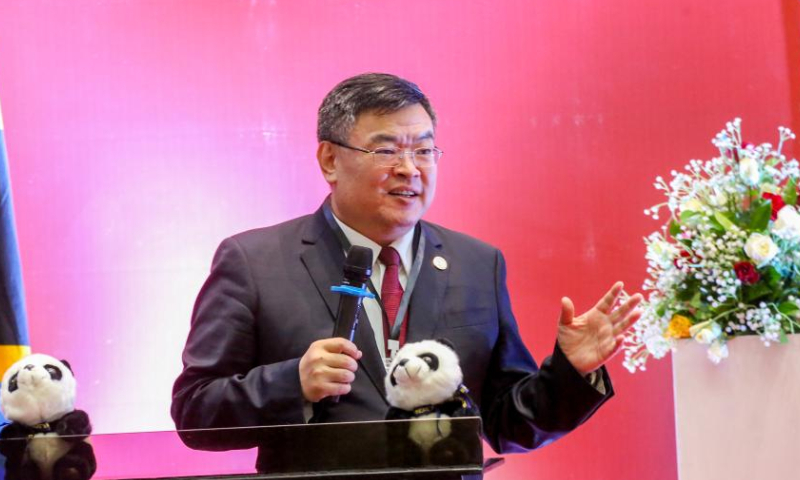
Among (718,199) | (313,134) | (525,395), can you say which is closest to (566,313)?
(525,395)

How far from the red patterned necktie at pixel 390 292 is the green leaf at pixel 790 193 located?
1.01 metres

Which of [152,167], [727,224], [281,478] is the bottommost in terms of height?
[281,478]

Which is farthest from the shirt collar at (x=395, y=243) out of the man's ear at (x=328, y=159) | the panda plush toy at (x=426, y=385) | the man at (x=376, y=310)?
the panda plush toy at (x=426, y=385)

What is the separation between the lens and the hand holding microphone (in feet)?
6.39

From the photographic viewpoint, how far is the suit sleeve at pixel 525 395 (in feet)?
7.18

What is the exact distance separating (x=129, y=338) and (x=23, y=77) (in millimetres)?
1005

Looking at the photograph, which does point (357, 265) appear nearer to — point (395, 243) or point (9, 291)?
point (395, 243)

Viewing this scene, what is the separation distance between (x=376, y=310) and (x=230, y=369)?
0.39 meters

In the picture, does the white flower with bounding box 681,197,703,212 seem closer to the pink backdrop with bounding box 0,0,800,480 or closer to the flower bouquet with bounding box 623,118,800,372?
the flower bouquet with bounding box 623,118,800,372

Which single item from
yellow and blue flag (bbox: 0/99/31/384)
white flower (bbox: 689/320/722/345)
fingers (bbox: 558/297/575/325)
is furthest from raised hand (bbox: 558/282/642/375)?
yellow and blue flag (bbox: 0/99/31/384)

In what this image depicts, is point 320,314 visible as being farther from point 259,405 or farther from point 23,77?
point 23,77

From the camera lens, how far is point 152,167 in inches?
132

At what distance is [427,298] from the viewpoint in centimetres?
244

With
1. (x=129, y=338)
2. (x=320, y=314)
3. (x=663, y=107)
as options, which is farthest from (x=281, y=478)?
(x=663, y=107)
